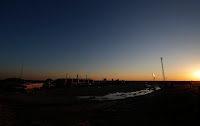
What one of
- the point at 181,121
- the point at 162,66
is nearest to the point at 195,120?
the point at 181,121

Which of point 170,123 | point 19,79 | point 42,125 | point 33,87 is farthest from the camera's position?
point 19,79

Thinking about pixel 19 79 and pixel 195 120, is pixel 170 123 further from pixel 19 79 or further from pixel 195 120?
pixel 19 79

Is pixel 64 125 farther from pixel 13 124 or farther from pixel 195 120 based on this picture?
pixel 195 120

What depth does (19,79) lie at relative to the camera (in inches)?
3661

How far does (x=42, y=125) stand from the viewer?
27.1 feet

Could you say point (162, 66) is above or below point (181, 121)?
above

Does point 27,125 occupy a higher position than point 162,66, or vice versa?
point 162,66

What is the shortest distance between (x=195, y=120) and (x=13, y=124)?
13924 millimetres

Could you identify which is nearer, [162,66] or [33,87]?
[33,87]

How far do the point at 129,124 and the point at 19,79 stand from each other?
10718 centimetres

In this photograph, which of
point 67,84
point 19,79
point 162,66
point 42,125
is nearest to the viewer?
point 42,125

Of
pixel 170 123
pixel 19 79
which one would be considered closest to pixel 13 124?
pixel 170 123

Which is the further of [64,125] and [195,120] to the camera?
[195,120]

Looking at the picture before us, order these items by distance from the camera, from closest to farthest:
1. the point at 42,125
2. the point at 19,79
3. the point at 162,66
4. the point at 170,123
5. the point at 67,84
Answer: the point at 42,125 < the point at 170,123 < the point at 67,84 < the point at 162,66 < the point at 19,79
